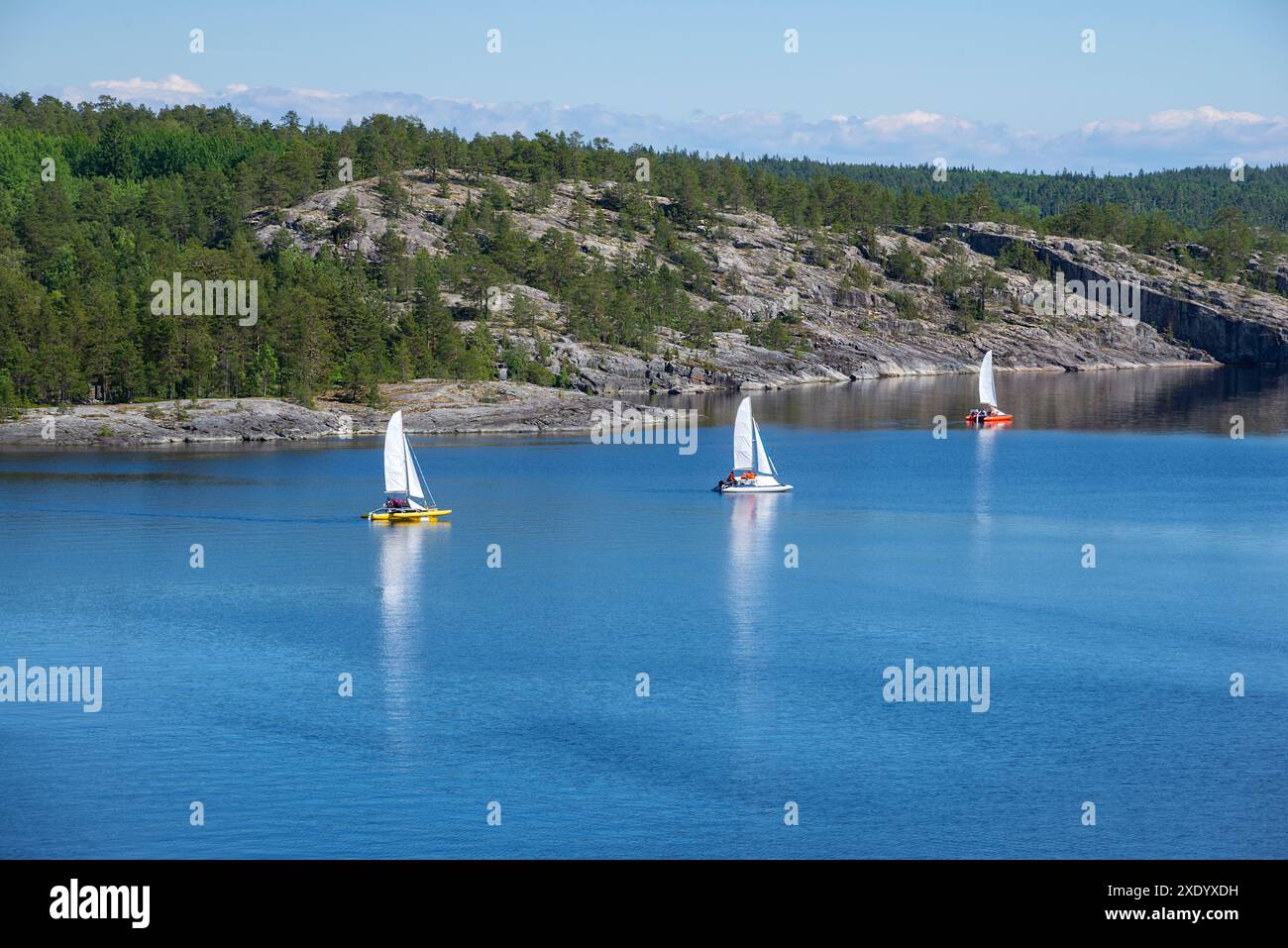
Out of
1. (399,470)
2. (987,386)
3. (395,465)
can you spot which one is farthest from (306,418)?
(987,386)

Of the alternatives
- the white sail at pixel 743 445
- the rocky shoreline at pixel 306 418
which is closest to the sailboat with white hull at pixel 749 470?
the white sail at pixel 743 445

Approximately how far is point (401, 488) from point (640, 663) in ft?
130

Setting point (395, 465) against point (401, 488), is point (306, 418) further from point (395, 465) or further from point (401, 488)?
point (401, 488)

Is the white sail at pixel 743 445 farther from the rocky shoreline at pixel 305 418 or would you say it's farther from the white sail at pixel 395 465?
the rocky shoreline at pixel 305 418

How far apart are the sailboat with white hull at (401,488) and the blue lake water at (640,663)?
2764 mm

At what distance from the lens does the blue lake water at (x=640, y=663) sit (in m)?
46.6

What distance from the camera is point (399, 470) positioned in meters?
101

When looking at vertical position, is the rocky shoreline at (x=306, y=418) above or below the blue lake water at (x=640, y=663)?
above

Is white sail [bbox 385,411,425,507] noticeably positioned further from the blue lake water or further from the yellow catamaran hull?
the blue lake water

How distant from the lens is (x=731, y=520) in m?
101

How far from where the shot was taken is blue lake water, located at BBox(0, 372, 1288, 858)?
46594mm

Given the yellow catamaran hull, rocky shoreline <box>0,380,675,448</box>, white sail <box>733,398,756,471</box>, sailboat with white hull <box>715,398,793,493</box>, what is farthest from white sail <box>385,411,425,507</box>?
rocky shoreline <box>0,380,675,448</box>

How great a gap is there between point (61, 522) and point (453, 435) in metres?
58.5
